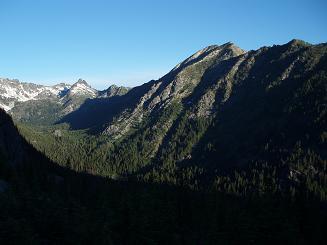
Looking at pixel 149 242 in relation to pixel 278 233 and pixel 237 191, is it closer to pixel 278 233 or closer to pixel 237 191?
pixel 278 233

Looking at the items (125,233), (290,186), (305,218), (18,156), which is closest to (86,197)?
(18,156)

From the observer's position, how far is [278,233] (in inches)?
2172

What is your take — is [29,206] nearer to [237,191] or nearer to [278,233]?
[278,233]

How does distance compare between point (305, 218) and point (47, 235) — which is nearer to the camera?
point (47, 235)

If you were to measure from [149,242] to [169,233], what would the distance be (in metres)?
7.84

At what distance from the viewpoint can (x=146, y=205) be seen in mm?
62906

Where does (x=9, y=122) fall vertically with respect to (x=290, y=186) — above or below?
above

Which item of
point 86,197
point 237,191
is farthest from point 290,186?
point 86,197

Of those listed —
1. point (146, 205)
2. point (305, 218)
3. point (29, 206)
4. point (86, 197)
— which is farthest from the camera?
point (86, 197)

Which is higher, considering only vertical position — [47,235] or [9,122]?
[9,122]

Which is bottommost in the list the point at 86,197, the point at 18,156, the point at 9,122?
the point at 86,197

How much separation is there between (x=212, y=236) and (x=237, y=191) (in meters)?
143

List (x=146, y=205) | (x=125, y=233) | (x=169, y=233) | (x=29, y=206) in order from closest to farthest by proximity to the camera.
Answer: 1. (x=29, y=206)
2. (x=125, y=233)
3. (x=169, y=233)
4. (x=146, y=205)

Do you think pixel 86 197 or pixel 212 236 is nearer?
pixel 212 236
